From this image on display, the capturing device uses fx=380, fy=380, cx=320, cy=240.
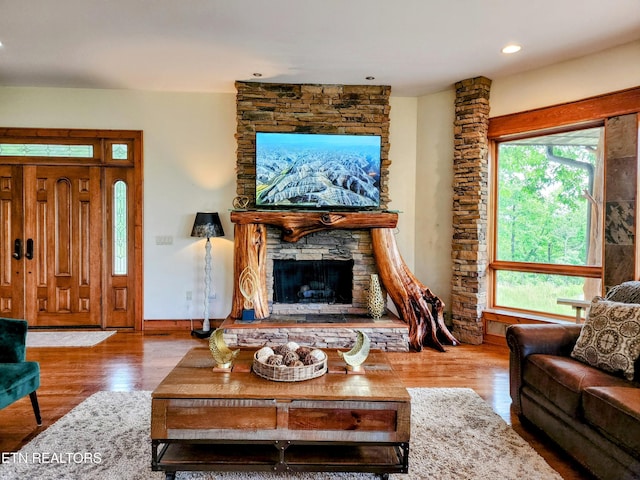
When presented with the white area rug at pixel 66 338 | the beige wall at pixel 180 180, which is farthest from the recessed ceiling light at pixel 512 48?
the white area rug at pixel 66 338

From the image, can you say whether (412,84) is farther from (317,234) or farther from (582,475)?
(582,475)

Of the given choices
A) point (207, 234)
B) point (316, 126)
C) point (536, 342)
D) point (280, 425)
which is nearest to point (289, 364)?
point (280, 425)

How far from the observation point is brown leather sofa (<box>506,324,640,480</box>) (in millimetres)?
1759

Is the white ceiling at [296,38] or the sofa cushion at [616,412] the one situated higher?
the white ceiling at [296,38]

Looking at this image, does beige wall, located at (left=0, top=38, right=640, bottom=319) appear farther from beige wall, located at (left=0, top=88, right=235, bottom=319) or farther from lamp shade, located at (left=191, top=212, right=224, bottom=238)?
lamp shade, located at (left=191, top=212, right=224, bottom=238)

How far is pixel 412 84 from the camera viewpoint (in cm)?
455

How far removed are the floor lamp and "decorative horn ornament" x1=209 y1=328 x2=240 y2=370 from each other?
2.50m

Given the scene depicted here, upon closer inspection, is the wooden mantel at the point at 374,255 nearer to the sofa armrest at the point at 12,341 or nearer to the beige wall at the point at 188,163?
the beige wall at the point at 188,163

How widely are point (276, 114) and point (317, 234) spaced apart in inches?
60.2

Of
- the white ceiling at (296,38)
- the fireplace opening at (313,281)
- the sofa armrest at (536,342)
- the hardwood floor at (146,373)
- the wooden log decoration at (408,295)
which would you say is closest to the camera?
the hardwood floor at (146,373)

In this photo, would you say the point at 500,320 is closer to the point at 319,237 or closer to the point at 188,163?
the point at 319,237

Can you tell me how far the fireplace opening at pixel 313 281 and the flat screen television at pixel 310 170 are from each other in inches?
28.2

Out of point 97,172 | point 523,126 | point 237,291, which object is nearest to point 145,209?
point 97,172

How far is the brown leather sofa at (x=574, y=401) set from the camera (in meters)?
1.76
